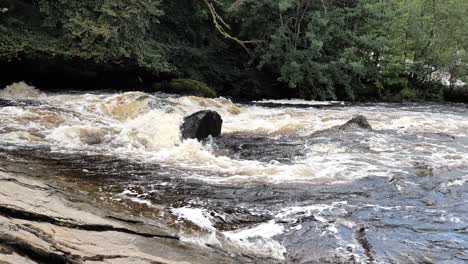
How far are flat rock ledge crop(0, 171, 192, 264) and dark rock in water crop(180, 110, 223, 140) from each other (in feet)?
16.3

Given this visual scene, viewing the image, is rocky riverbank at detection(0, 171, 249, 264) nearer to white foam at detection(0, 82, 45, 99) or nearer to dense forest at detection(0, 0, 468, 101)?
white foam at detection(0, 82, 45, 99)

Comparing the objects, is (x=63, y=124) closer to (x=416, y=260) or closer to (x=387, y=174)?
(x=387, y=174)

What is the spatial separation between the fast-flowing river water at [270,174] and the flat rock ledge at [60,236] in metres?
0.74

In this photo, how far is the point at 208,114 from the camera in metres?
9.90

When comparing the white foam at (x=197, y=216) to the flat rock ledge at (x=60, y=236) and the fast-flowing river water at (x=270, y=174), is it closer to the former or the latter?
the fast-flowing river water at (x=270, y=174)

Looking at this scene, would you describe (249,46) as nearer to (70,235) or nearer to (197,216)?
(197,216)

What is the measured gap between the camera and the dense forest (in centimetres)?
1448

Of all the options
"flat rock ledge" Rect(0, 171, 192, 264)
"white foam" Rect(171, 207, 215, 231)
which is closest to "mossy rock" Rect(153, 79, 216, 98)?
"white foam" Rect(171, 207, 215, 231)

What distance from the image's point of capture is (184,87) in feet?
55.0

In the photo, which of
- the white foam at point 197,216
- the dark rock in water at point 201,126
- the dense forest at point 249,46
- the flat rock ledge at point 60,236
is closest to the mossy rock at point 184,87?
the dense forest at point 249,46

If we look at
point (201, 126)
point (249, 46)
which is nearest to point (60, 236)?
point (201, 126)

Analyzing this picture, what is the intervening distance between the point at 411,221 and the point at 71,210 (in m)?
3.45

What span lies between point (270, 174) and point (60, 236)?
4086mm

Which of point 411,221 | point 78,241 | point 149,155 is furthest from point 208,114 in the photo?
point 78,241
